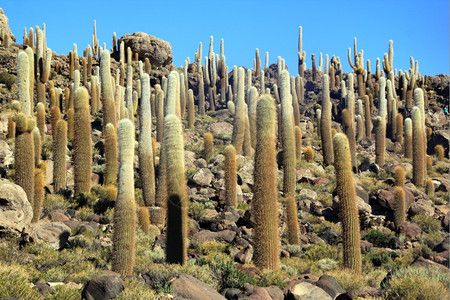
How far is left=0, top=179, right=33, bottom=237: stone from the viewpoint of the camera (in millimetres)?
10141

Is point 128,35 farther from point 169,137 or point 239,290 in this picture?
point 239,290

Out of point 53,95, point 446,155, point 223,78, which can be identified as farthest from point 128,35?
point 446,155

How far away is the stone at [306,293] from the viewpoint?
28.1 feet

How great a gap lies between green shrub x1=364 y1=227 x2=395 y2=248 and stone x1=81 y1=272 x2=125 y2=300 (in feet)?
35.6

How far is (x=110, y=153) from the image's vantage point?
1714 cm

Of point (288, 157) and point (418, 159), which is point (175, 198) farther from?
point (418, 159)

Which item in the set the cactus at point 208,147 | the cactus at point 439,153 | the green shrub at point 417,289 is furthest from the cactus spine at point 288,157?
the cactus at point 439,153

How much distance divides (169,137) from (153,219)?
5.04m

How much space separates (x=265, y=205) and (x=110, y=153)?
7.59m


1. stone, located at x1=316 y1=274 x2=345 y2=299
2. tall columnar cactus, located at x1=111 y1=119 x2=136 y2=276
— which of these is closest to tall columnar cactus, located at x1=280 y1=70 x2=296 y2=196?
tall columnar cactus, located at x1=111 y1=119 x2=136 y2=276

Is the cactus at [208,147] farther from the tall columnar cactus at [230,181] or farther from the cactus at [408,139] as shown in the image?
the cactus at [408,139]

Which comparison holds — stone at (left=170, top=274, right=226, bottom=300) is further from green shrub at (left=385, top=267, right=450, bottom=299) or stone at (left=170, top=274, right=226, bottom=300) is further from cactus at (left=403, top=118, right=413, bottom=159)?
cactus at (left=403, top=118, right=413, bottom=159)

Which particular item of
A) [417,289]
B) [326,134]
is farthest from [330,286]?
[326,134]

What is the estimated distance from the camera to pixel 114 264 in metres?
10.3
